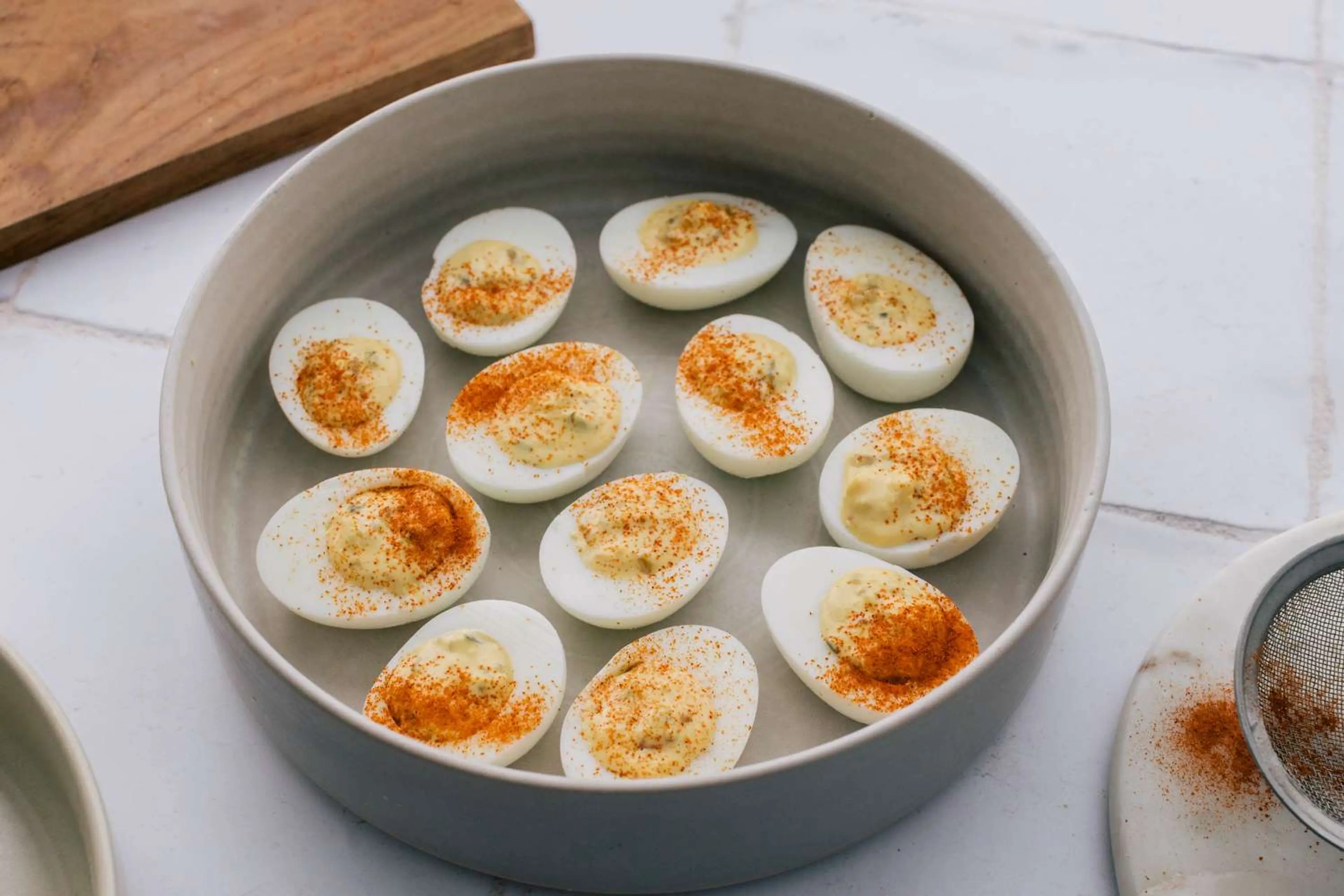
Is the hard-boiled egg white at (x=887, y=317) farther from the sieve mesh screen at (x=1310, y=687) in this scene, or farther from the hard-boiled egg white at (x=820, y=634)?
the sieve mesh screen at (x=1310, y=687)

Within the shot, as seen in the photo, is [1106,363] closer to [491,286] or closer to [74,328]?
[491,286]

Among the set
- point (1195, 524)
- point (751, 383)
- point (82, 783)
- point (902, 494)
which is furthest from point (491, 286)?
point (1195, 524)

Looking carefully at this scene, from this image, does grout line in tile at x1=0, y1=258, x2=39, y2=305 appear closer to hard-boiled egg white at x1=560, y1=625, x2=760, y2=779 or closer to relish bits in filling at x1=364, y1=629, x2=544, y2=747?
relish bits in filling at x1=364, y1=629, x2=544, y2=747

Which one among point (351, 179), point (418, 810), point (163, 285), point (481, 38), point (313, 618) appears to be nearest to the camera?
point (418, 810)

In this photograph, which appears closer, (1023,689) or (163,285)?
(1023,689)

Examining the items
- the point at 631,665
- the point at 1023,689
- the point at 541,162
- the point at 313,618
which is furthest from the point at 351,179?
the point at 1023,689

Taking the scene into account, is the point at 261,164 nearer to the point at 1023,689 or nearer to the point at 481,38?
the point at 481,38
